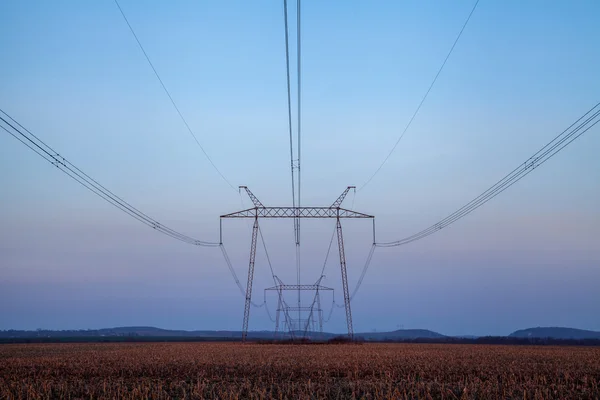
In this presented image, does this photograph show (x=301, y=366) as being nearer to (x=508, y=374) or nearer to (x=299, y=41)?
(x=508, y=374)

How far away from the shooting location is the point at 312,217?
4925cm

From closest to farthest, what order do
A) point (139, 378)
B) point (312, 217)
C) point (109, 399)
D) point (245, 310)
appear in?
point (109, 399) → point (139, 378) → point (312, 217) → point (245, 310)

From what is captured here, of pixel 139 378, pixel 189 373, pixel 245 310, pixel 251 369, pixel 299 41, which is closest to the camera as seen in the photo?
pixel 299 41

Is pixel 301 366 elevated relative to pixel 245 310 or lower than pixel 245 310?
lower


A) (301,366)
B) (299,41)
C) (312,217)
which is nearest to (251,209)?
(312,217)

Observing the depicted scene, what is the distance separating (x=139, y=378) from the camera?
22516 mm

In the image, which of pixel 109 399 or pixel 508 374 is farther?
pixel 508 374

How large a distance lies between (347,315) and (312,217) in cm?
1436

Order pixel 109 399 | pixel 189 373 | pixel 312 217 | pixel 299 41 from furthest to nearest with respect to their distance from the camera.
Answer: pixel 312 217 < pixel 189 373 < pixel 299 41 < pixel 109 399

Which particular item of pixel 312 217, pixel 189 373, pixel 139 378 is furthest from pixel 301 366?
pixel 312 217

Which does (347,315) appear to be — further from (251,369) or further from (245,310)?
(251,369)

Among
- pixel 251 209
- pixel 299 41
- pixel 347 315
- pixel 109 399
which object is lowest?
pixel 109 399

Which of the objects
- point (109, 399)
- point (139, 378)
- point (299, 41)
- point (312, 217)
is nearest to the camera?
point (109, 399)

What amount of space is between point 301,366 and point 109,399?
1262 centimetres
